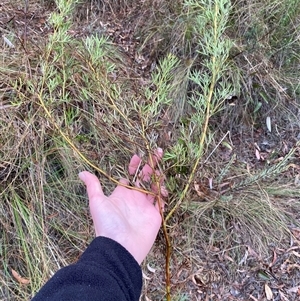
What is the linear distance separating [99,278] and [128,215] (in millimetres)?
373

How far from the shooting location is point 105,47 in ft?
8.27

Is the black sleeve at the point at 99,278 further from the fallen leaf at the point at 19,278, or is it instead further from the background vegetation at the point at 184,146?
the fallen leaf at the point at 19,278

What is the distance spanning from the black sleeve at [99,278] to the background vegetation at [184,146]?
462 mm

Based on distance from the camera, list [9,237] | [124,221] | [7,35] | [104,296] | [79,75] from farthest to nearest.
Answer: [7,35], [79,75], [9,237], [124,221], [104,296]

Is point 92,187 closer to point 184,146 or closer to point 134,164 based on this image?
point 134,164

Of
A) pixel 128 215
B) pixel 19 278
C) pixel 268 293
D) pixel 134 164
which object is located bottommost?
pixel 19 278

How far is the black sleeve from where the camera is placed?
1.20m

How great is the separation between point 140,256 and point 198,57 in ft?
4.96

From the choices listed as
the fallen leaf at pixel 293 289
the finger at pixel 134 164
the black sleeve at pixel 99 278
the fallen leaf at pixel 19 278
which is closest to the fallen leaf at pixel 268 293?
the fallen leaf at pixel 293 289

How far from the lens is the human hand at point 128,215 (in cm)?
150

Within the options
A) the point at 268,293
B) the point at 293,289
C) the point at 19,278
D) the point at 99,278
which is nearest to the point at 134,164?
the point at 99,278

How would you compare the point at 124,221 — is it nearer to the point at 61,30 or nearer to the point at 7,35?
the point at 61,30

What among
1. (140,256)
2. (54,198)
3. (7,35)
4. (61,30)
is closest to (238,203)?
(140,256)

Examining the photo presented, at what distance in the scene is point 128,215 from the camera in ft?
5.18
